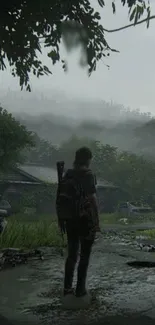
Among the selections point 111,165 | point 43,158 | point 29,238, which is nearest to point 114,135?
point 43,158

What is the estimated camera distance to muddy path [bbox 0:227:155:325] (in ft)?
13.5

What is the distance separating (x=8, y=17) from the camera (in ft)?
15.3

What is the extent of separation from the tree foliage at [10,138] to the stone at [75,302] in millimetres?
25961

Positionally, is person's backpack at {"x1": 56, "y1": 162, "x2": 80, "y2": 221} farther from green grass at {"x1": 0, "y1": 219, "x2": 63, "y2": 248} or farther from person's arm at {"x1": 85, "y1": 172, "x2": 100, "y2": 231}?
green grass at {"x1": 0, "y1": 219, "x2": 63, "y2": 248}

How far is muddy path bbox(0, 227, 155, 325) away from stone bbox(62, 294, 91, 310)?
72 millimetres

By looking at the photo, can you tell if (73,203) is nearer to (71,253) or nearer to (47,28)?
(71,253)

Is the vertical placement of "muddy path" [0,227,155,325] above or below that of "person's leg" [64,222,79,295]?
below

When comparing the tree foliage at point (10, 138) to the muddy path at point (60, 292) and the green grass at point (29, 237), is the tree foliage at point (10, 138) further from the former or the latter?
the muddy path at point (60, 292)

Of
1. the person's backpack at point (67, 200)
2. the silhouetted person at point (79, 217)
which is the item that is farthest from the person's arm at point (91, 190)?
the person's backpack at point (67, 200)

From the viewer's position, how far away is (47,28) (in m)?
5.00

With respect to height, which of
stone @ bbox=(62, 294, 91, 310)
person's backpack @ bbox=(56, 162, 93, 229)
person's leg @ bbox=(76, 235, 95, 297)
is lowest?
stone @ bbox=(62, 294, 91, 310)

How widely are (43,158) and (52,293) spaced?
6164 centimetres

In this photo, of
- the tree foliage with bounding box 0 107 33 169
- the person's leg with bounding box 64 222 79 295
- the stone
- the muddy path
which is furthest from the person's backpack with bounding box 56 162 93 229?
the tree foliage with bounding box 0 107 33 169

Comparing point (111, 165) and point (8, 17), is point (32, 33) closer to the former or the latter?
point (8, 17)
